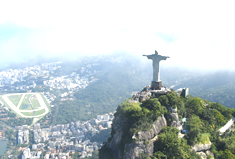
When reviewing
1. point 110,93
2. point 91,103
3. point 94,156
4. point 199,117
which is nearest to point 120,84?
point 110,93

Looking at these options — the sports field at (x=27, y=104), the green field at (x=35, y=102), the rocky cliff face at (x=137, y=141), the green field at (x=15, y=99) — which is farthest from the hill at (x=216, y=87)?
the green field at (x=15, y=99)

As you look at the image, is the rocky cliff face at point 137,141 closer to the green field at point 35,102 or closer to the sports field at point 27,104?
the sports field at point 27,104

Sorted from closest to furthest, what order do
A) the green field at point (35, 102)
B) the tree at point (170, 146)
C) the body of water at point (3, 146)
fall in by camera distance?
the tree at point (170, 146) → the body of water at point (3, 146) → the green field at point (35, 102)

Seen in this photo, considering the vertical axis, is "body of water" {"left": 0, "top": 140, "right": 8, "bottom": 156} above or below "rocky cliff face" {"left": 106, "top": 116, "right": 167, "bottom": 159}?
below

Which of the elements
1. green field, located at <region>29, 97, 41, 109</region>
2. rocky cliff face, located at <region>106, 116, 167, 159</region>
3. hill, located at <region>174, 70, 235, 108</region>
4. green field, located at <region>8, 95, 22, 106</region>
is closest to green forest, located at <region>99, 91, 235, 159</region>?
rocky cliff face, located at <region>106, 116, 167, 159</region>

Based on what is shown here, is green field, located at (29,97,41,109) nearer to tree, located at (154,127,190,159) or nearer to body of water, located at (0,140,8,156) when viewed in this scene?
body of water, located at (0,140,8,156)

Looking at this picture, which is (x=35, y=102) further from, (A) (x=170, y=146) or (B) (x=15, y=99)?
(A) (x=170, y=146)
